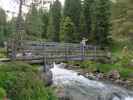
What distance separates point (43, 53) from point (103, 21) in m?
21.8

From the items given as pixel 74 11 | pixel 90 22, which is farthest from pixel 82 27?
pixel 74 11

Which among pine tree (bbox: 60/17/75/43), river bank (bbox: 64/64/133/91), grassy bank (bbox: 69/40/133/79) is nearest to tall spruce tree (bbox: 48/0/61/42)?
pine tree (bbox: 60/17/75/43)

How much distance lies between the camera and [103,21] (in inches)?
1577

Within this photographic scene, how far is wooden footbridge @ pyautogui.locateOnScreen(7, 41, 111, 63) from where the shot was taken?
17109 millimetres

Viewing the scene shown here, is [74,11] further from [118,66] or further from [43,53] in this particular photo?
[43,53]

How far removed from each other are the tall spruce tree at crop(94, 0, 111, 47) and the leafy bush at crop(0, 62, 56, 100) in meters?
28.8

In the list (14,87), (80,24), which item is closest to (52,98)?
(14,87)

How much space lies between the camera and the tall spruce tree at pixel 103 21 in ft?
130

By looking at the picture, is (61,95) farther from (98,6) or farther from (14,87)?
(98,6)

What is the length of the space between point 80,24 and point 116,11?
9.90 m

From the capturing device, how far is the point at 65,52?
72.9ft

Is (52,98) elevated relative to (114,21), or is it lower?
lower

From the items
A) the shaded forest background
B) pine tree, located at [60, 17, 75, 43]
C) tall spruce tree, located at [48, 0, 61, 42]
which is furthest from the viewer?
tall spruce tree, located at [48, 0, 61, 42]

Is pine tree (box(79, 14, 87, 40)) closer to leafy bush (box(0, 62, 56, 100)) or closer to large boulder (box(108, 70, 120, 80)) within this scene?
large boulder (box(108, 70, 120, 80))
